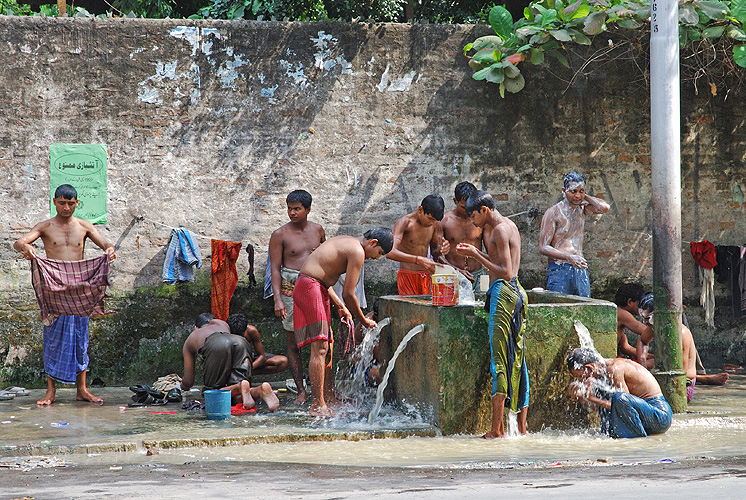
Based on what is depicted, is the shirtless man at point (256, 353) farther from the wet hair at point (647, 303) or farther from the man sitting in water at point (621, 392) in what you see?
the wet hair at point (647, 303)

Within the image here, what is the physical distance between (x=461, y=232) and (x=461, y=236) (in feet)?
0.13

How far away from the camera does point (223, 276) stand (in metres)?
8.70

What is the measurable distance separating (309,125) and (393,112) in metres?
0.86

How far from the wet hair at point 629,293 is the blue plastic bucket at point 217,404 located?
393 centimetres

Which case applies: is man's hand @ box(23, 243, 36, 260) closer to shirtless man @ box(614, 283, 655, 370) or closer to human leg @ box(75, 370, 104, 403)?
human leg @ box(75, 370, 104, 403)

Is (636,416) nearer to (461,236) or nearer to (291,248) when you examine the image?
(461,236)

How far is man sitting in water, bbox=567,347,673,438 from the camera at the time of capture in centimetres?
646

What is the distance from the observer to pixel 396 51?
29.6 feet

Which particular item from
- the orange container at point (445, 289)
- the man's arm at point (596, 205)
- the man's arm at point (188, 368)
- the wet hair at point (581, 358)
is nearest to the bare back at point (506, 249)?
the orange container at point (445, 289)

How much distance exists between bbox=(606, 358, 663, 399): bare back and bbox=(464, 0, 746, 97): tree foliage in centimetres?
334

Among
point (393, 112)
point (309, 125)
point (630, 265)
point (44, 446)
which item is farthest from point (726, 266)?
point (44, 446)

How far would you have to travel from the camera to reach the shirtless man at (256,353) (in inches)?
319

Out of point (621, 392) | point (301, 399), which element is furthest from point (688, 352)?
point (301, 399)

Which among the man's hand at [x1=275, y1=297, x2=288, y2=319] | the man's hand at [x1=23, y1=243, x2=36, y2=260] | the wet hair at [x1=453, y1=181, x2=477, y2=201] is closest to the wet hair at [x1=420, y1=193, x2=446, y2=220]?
the wet hair at [x1=453, y1=181, x2=477, y2=201]
